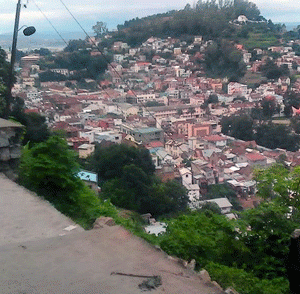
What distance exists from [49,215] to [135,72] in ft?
101

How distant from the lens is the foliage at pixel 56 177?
11.9 feet

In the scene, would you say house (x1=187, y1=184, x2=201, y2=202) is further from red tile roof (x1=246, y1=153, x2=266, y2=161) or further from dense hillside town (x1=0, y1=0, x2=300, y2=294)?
red tile roof (x1=246, y1=153, x2=266, y2=161)

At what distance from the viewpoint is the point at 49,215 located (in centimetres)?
290

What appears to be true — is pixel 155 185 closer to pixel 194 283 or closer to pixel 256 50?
pixel 194 283

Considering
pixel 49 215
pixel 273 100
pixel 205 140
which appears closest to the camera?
pixel 49 215

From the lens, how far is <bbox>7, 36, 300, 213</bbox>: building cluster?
13016 millimetres

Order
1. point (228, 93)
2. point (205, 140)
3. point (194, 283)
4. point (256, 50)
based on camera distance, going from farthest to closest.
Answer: point (256, 50) < point (228, 93) < point (205, 140) < point (194, 283)

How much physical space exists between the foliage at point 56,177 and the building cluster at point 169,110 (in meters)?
5.32

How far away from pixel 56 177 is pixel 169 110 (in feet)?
60.0

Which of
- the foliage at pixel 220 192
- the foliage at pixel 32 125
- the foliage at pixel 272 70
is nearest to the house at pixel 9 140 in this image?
the foliage at pixel 32 125

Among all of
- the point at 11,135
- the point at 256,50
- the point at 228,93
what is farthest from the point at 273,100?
the point at 11,135

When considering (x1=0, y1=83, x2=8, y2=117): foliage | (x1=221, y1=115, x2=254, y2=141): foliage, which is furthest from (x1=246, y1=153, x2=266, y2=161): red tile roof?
(x1=0, y1=83, x2=8, y2=117): foliage

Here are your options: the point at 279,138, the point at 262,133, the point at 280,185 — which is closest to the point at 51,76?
the point at 262,133

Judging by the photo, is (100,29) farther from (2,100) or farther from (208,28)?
(2,100)
